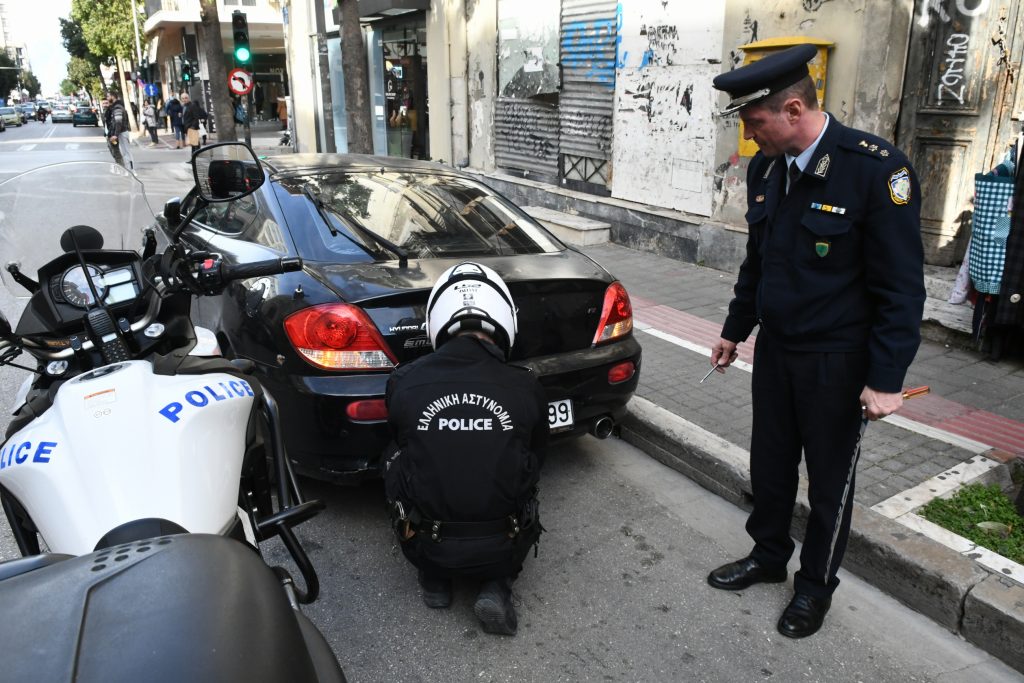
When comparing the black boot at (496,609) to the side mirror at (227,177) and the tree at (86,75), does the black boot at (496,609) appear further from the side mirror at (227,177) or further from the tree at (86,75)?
the tree at (86,75)

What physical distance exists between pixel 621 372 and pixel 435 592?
4.73 ft

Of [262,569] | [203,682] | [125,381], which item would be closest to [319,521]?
[125,381]

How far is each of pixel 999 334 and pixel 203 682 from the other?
5.69 m

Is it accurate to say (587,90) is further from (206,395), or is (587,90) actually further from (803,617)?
(206,395)

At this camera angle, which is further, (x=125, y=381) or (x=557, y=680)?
(x=557, y=680)

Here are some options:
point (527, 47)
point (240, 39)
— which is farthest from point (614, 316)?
point (240, 39)

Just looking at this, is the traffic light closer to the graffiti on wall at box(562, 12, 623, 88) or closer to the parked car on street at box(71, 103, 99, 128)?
the graffiti on wall at box(562, 12, 623, 88)

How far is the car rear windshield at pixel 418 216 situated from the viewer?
405 centimetres

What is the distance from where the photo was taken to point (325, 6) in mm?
18656

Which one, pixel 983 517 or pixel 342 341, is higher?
pixel 342 341

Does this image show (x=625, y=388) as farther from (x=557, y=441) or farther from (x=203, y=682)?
(x=203, y=682)

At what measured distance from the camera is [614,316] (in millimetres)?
4016

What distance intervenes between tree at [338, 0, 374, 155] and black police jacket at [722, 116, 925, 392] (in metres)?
8.45

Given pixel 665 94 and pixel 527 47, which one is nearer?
pixel 665 94
